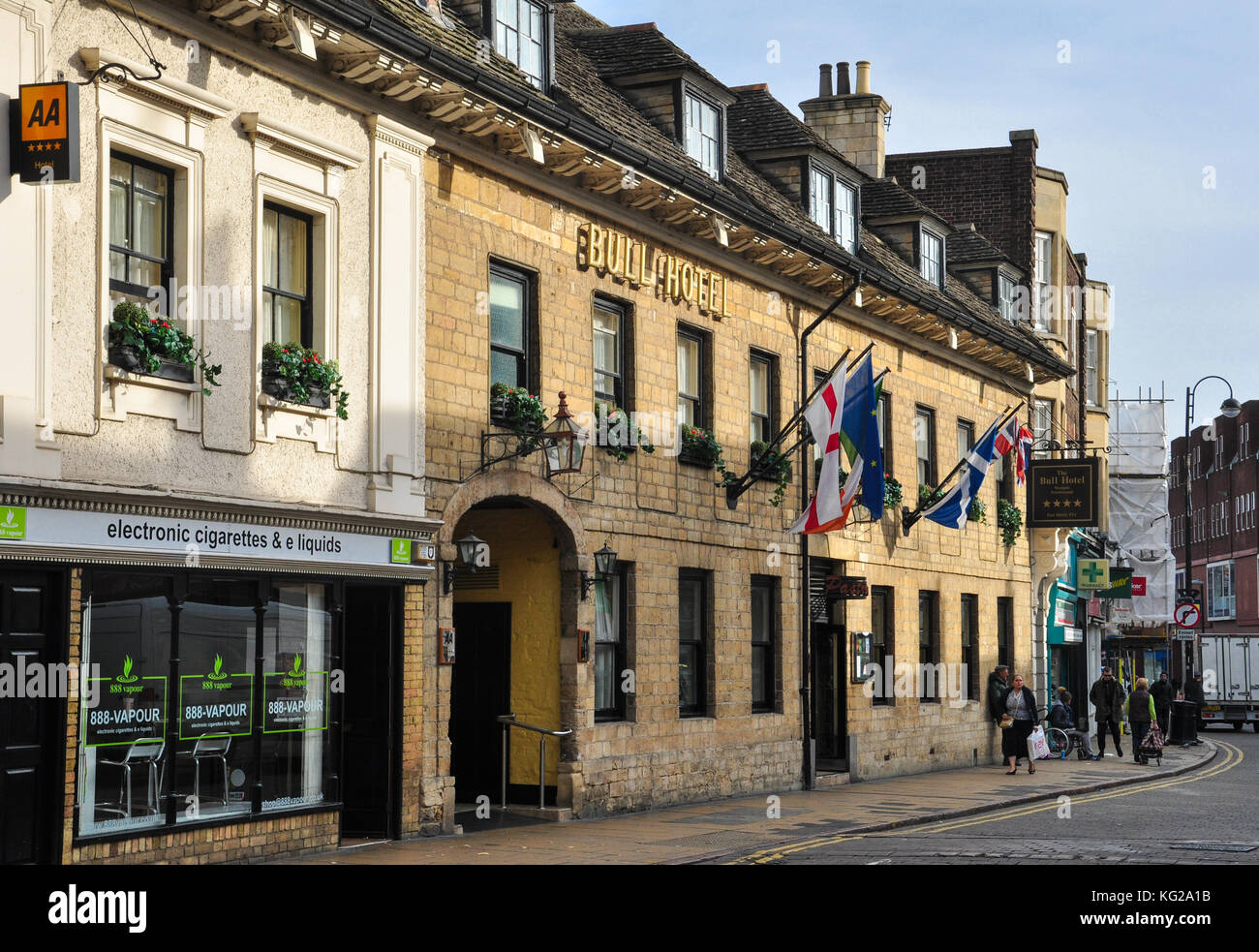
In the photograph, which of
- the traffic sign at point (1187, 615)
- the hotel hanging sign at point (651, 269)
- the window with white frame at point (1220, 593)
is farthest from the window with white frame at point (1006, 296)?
the window with white frame at point (1220, 593)

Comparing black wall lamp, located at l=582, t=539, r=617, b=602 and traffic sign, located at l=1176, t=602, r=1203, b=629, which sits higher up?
black wall lamp, located at l=582, t=539, r=617, b=602

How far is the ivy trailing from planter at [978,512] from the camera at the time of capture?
32.7m

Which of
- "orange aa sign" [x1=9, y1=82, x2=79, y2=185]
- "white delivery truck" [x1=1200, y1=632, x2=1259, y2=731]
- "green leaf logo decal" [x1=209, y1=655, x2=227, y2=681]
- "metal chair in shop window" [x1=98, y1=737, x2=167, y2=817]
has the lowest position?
"white delivery truck" [x1=1200, y1=632, x2=1259, y2=731]

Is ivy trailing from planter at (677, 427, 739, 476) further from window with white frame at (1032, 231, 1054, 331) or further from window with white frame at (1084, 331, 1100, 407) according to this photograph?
window with white frame at (1084, 331, 1100, 407)

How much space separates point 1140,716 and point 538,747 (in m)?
17.1

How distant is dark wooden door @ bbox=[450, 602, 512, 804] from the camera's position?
20062 mm

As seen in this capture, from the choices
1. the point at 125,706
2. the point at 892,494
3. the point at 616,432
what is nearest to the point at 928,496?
the point at 892,494

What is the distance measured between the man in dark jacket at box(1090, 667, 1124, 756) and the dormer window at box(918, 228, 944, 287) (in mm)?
9290

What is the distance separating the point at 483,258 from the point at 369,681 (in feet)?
16.0

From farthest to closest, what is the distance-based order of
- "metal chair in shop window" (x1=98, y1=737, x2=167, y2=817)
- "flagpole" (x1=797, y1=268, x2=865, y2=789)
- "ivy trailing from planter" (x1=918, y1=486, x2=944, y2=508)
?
"ivy trailing from planter" (x1=918, y1=486, x2=944, y2=508) → "flagpole" (x1=797, y1=268, x2=865, y2=789) → "metal chair in shop window" (x1=98, y1=737, x2=167, y2=817)

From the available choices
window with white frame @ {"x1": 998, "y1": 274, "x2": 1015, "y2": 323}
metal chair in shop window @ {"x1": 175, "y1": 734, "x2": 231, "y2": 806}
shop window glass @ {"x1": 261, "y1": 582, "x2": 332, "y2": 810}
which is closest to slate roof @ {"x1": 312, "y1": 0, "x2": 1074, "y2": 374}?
window with white frame @ {"x1": 998, "y1": 274, "x2": 1015, "y2": 323}

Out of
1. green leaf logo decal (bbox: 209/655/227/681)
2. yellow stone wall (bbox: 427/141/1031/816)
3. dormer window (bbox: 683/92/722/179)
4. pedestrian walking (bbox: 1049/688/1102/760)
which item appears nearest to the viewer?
green leaf logo decal (bbox: 209/655/227/681)

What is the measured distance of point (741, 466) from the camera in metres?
23.6
